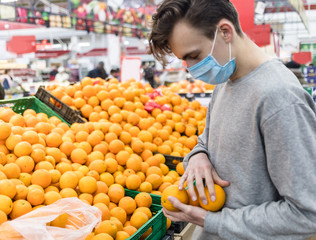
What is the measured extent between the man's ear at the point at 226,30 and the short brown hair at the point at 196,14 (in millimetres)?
17

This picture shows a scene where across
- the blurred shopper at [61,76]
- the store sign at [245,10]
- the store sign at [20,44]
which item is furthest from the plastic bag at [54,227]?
the blurred shopper at [61,76]

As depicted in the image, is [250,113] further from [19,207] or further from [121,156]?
[121,156]

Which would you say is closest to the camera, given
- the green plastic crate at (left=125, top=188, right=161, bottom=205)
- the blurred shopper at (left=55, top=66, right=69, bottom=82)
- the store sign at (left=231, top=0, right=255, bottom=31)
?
the green plastic crate at (left=125, top=188, right=161, bottom=205)

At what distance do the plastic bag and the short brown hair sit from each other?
89 centimetres

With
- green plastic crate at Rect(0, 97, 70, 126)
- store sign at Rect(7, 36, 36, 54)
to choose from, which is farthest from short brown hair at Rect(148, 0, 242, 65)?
store sign at Rect(7, 36, 36, 54)

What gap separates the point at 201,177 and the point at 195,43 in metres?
0.50

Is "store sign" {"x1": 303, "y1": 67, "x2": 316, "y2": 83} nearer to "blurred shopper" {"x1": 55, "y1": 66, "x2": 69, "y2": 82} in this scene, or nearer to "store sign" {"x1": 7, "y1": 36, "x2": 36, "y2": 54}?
"blurred shopper" {"x1": 55, "y1": 66, "x2": 69, "y2": 82}

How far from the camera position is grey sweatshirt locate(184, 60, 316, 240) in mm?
929

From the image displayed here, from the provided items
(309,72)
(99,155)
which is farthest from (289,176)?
(309,72)

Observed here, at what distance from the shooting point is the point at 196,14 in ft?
3.52

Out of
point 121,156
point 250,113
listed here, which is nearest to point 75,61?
point 121,156

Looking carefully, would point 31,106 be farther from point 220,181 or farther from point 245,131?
point 245,131

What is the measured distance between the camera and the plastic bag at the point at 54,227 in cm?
127

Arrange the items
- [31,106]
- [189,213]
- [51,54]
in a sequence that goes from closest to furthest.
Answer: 1. [189,213]
2. [31,106]
3. [51,54]
